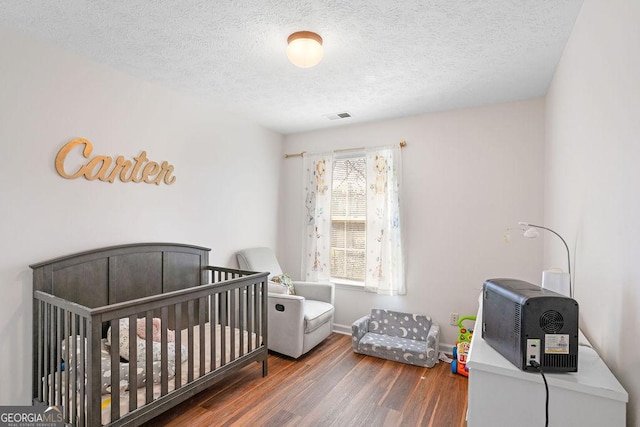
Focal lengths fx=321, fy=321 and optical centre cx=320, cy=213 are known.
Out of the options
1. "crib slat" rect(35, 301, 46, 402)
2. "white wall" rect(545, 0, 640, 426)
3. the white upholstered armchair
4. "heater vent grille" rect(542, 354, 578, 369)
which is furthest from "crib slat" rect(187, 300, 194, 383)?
"white wall" rect(545, 0, 640, 426)

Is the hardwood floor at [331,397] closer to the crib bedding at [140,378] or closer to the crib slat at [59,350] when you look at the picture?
the crib bedding at [140,378]

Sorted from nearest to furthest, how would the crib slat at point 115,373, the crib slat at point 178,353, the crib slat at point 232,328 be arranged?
the crib slat at point 115,373
the crib slat at point 178,353
the crib slat at point 232,328

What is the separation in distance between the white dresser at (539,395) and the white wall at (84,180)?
251 centimetres

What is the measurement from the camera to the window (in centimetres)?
374

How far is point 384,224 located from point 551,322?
7.75 ft

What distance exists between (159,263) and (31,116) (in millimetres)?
1303

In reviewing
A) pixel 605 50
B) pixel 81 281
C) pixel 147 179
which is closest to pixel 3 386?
pixel 81 281

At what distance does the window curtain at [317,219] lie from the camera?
3877 millimetres

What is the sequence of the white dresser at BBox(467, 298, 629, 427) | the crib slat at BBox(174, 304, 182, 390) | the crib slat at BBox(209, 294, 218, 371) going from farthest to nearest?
the crib slat at BBox(209, 294, 218, 371), the crib slat at BBox(174, 304, 182, 390), the white dresser at BBox(467, 298, 629, 427)

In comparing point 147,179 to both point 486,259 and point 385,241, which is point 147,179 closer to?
point 385,241

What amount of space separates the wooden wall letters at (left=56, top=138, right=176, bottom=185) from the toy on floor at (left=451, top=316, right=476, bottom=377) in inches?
115

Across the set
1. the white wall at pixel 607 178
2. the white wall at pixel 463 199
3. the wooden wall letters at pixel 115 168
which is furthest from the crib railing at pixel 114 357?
the white wall at pixel 607 178

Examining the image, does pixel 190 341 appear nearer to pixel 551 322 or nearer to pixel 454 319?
pixel 551 322

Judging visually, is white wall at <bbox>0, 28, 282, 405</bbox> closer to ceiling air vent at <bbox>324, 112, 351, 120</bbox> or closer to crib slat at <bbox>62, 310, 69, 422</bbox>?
crib slat at <bbox>62, 310, 69, 422</bbox>
